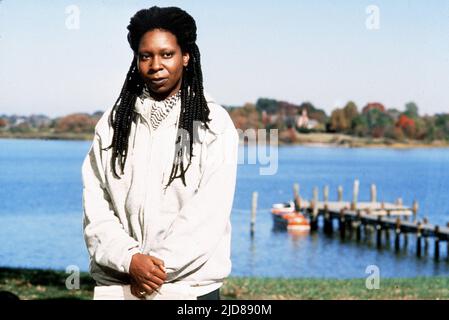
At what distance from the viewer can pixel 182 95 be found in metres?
3.28

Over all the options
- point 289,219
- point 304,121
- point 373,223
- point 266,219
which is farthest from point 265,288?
point 304,121

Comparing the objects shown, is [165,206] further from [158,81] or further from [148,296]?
[158,81]

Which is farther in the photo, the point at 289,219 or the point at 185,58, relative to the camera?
the point at 289,219

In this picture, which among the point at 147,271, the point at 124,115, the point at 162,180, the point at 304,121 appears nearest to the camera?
the point at 147,271

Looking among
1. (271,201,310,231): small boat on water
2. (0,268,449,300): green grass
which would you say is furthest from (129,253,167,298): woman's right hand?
(271,201,310,231): small boat on water

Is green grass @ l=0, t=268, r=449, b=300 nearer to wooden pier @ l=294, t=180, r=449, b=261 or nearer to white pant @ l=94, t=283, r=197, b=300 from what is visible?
white pant @ l=94, t=283, r=197, b=300

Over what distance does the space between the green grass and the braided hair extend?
774 cm

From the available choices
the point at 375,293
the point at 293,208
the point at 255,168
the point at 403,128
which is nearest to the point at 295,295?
the point at 375,293

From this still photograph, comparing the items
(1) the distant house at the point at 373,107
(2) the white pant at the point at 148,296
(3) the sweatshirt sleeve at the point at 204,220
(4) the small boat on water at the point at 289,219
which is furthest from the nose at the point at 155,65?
(1) the distant house at the point at 373,107

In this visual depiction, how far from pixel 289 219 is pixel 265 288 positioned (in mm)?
32311

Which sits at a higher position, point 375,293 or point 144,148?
point 144,148

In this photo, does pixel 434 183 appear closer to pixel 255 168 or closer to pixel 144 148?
pixel 255 168

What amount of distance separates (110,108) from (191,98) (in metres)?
0.32

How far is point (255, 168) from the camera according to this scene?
9419 cm
